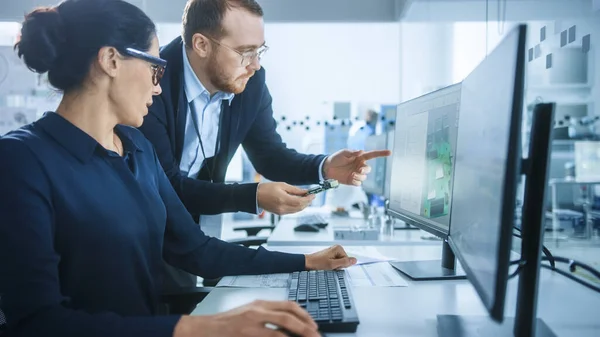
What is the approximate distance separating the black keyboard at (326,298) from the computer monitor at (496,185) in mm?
174

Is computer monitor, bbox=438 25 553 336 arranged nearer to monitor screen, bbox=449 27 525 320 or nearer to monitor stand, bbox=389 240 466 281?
monitor screen, bbox=449 27 525 320

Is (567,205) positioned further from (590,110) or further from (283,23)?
(283,23)

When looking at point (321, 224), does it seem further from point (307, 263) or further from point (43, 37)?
point (43, 37)

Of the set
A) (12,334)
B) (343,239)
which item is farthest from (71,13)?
(343,239)

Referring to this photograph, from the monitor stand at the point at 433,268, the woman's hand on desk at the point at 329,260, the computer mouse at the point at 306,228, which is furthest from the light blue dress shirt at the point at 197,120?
the monitor stand at the point at 433,268

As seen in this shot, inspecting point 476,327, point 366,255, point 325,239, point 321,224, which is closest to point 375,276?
point 366,255

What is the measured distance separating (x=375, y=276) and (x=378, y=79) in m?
2.90

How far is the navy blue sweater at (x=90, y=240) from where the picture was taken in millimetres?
761

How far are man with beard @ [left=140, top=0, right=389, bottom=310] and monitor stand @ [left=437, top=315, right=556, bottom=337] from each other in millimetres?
733

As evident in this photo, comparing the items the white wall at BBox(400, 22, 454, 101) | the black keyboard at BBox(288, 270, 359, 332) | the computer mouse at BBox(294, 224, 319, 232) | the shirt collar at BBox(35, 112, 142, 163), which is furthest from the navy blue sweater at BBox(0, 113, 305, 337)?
the white wall at BBox(400, 22, 454, 101)

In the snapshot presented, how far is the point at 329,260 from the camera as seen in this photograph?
49.8 inches

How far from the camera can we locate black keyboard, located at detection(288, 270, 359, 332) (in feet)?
2.72

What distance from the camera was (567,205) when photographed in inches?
70.6

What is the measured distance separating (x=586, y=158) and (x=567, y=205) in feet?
0.77
